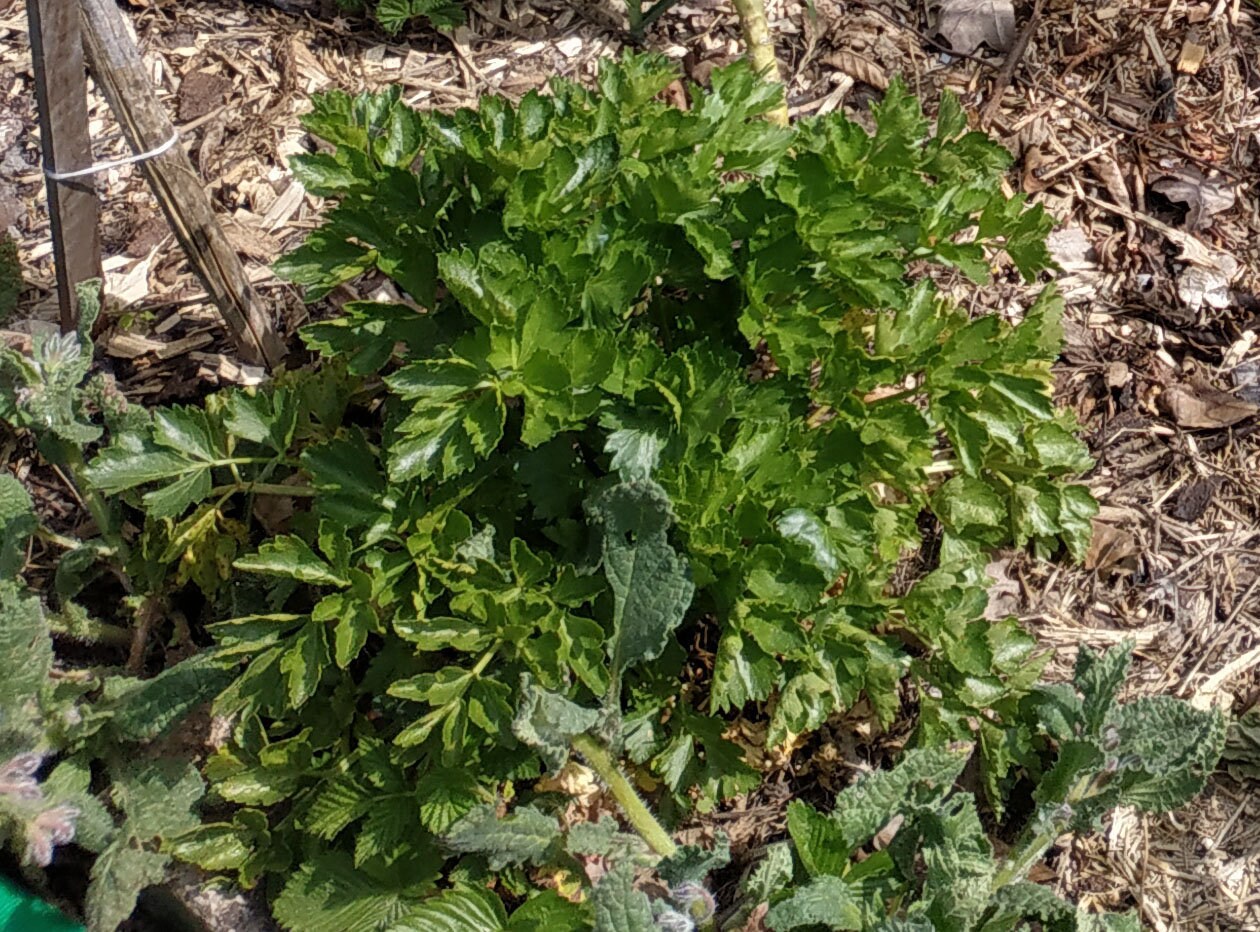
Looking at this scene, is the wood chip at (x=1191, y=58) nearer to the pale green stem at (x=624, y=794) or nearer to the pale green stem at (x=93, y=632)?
the pale green stem at (x=624, y=794)

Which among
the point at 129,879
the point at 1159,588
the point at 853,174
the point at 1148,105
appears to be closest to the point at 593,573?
the point at 853,174

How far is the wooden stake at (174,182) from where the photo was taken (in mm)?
2111

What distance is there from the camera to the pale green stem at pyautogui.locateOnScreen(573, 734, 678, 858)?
1912 mm

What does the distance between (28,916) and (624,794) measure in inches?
42.2

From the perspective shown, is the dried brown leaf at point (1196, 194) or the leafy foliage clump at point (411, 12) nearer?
the dried brown leaf at point (1196, 194)

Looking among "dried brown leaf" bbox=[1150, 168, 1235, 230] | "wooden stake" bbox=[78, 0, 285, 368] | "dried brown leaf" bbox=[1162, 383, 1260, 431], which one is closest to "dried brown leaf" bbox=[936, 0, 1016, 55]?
"dried brown leaf" bbox=[1150, 168, 1235, 230]

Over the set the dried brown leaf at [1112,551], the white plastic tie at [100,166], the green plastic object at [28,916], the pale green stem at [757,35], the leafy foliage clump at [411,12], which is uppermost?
the white plastic tie at [100,166]

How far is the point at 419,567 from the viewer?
1834 millimetres

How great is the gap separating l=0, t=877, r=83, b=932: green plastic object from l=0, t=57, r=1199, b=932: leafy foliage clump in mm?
182

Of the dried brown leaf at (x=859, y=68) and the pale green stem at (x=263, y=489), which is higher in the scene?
the dried brown leaf at (x=859, y=68)

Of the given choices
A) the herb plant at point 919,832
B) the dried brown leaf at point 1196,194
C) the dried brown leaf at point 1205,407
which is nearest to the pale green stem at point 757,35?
the dried brown leaf at point 1196,194

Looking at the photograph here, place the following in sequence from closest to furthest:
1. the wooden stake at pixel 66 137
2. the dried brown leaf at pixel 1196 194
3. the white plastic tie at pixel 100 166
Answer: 1. the wooden stake at pixel 66 137
2. the white plastic tie at pixel 100 166
3. the dried brown leaf at pixel 1196 194

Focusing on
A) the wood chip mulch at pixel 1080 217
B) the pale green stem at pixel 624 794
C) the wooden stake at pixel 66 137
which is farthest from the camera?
the wood chip mulch at pixel 1080 217

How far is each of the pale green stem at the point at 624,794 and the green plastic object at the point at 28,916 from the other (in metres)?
0.96
